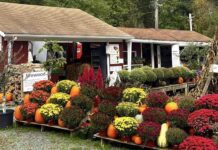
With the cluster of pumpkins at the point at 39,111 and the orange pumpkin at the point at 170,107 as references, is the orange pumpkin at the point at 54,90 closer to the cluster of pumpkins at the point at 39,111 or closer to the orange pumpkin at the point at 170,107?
the cluster of pumpkins at the point at 39,111

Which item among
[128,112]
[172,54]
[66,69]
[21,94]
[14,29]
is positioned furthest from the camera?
[172,54]

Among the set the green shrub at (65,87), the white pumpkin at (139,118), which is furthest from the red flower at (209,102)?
the green shrub at (65,87)

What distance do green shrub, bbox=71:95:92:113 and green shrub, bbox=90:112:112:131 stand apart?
83cm

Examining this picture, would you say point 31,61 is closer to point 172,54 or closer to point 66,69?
point 66,69

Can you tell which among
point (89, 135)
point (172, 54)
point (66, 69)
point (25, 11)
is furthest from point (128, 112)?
point (172, 54)

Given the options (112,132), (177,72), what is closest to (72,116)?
(112,132)

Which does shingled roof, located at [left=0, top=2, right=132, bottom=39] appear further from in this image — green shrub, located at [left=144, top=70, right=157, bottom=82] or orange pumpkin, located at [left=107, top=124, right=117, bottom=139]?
orange pumpkin, located at [left=107, top=124, right=117, bottom=139]

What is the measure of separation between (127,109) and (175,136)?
5.44 feet

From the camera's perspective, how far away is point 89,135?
9656 mm

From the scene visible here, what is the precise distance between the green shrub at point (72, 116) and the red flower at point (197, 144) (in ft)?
10.3

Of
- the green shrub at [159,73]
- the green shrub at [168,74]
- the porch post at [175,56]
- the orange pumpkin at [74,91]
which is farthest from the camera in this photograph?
the porch post at [175,56]

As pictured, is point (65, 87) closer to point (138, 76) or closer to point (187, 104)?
point (187, 104)

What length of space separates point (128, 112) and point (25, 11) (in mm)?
14346

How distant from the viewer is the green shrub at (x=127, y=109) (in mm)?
9250
